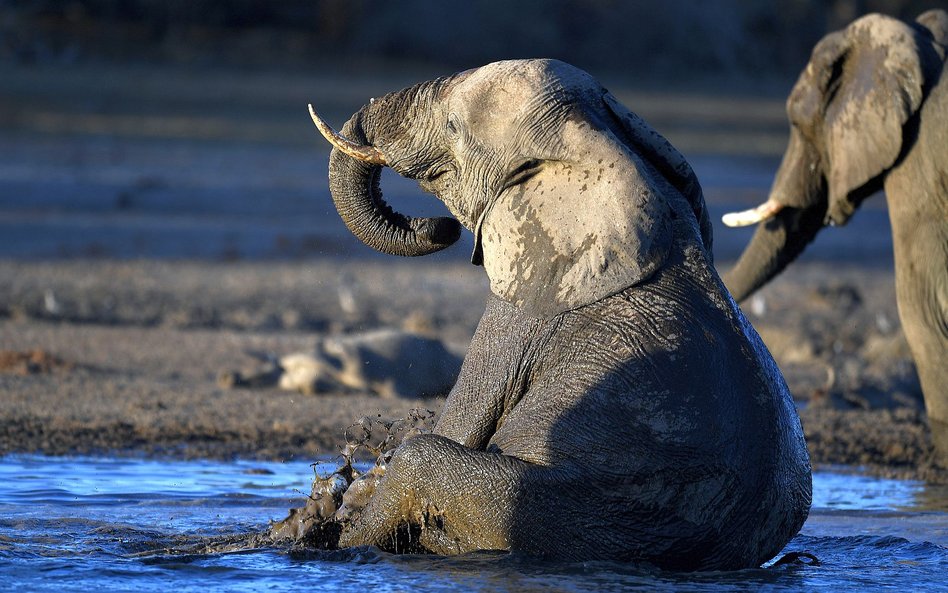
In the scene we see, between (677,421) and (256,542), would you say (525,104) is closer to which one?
(677,421)

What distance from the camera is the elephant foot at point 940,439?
25.5ft

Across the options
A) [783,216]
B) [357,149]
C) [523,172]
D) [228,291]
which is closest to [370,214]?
[357,149]

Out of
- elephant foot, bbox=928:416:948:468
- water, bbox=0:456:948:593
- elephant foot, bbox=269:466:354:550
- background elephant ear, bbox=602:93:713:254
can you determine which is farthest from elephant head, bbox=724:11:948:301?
elephant foot, bbox=269:466:354:550

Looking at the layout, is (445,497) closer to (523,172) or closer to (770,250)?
(523,172)

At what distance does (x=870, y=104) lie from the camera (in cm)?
831

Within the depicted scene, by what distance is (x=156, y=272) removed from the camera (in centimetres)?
1303

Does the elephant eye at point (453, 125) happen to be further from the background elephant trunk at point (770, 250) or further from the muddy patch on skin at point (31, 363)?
the muddy patch on skin at point (31, 363)

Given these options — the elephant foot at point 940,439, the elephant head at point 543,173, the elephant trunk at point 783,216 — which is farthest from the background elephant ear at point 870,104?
the elephant head at point 543,173

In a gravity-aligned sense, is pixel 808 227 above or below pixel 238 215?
below

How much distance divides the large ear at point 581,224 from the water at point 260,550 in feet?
2.55

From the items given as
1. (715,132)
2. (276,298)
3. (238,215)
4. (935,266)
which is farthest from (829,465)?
(715,132)

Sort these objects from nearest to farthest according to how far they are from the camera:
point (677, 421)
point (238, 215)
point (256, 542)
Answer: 1. point (677, 421)
2. point (256, 542)
3. point (238, 215)

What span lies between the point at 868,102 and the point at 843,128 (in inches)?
7.4

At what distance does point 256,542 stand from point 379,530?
765 millimetres
